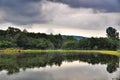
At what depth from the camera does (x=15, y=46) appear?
509 ft

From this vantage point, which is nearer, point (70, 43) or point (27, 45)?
point (27, 45)

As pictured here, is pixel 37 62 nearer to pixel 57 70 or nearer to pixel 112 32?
pixel 57 70

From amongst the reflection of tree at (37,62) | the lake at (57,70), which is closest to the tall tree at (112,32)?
the reflection of tree at (37,62)

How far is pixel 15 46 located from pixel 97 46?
45043mm

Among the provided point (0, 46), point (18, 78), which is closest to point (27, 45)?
point (0, 46)

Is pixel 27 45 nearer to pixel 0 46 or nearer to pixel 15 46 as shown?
pixel 15 46

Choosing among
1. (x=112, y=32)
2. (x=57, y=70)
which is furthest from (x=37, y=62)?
(x=112, y=32)

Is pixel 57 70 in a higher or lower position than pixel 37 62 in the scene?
higher

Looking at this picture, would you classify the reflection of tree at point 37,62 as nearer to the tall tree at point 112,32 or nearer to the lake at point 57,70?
the lake at point 57,70

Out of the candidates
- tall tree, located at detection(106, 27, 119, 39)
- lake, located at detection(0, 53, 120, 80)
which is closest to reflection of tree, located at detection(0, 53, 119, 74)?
lake, located at detection(0, 53, 120, 80)

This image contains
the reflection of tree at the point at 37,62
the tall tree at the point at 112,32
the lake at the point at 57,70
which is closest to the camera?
the lake at the point at 57,70

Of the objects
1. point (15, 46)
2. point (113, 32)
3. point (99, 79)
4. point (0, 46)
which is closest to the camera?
point (99, 79)

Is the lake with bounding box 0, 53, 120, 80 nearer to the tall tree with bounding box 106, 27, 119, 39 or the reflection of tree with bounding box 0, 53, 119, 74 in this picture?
the reflection of tree with bounding box 0, 53, 119, 74

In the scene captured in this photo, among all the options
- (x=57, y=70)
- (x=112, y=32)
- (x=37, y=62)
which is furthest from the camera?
(x=112, y=32)
